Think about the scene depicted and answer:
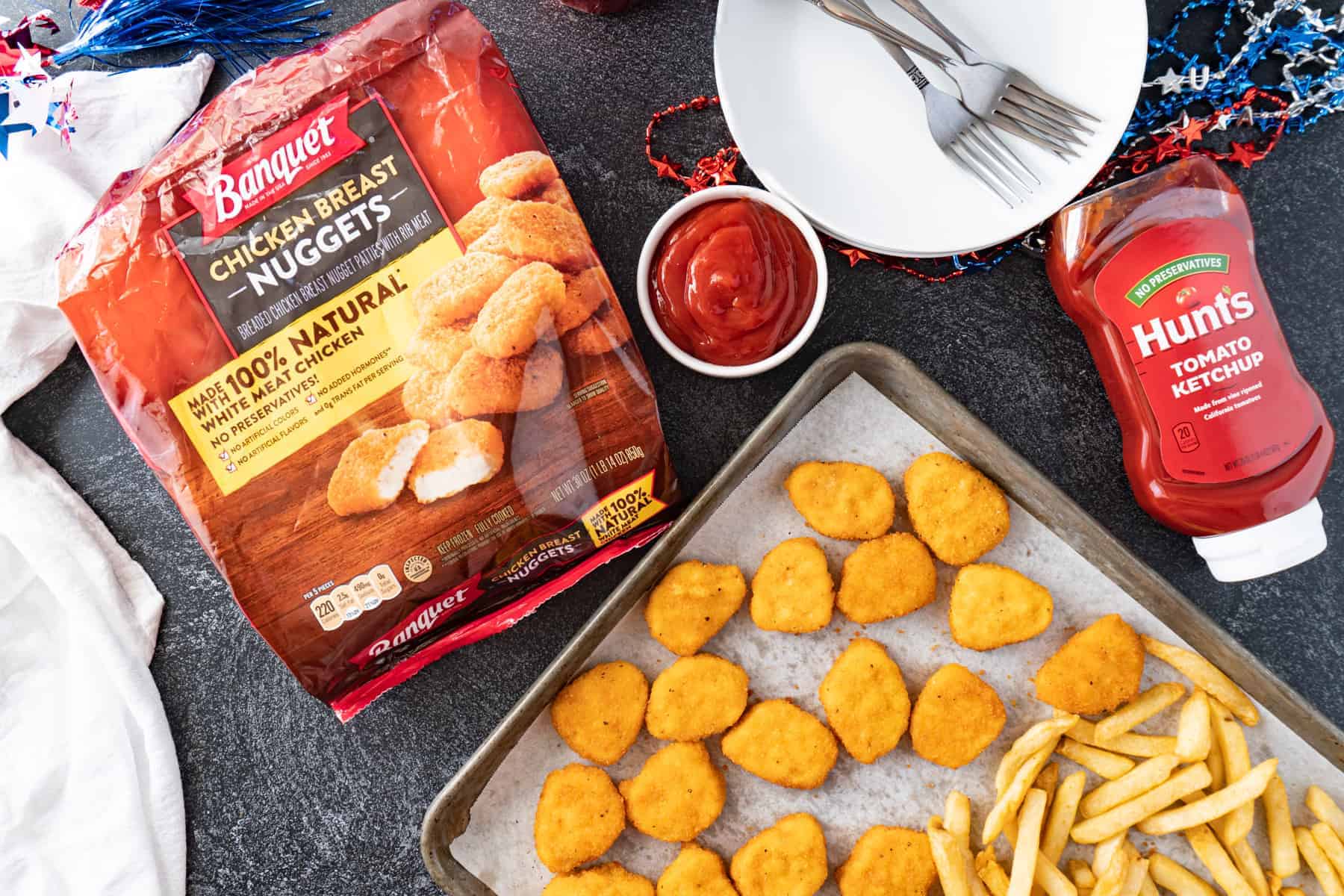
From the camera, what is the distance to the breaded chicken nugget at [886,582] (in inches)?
Answer: 62.0

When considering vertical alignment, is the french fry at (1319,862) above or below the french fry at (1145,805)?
below

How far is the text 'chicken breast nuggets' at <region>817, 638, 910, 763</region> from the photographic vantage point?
5.11 ft

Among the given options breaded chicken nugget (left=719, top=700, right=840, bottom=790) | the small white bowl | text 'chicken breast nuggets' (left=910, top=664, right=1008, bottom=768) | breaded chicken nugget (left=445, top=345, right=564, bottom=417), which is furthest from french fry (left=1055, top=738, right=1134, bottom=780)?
breaded chicken nugget (left=445, top=345, right=564, bottom=417)

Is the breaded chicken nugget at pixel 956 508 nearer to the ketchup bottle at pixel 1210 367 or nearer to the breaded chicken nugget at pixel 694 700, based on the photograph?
the ketchup bottle at pixel 1210 367

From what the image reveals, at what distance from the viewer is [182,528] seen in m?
1.68

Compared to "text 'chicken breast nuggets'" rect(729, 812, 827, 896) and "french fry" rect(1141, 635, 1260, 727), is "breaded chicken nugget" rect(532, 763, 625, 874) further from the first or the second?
"french fry" rect(1141, 635, 1260, 727)

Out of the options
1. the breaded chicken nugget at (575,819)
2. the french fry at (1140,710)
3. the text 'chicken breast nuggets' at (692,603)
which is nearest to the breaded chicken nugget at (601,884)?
the breaded chicken nugget at (575,819)

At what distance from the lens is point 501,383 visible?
1.34 metres

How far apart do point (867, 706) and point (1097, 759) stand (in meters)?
0.41

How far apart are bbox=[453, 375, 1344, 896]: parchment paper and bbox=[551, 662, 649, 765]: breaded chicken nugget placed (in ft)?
0.16

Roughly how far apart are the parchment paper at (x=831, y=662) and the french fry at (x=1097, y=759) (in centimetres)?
5

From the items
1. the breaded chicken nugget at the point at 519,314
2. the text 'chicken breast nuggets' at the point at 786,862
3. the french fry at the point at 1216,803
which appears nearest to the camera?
the breaded chicken nugget at the point at 519,314

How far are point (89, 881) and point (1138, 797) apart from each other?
1.85 m

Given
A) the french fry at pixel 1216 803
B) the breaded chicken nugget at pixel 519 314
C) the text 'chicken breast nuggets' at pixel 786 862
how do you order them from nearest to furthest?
the breaded chicken nugget at pixel 519 314, the french fry at pixel 1216 803, the text 'chicken breast nuggets' at pixel 786 862
